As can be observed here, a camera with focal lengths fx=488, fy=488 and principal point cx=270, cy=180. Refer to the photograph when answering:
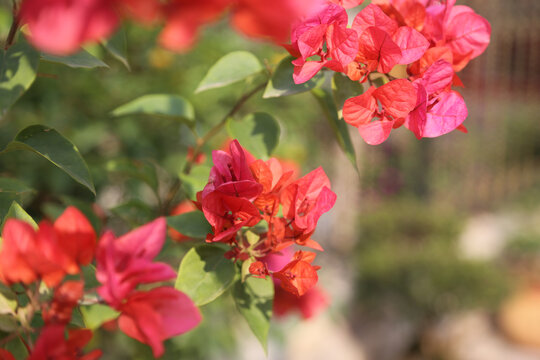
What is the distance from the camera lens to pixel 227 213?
1.19 feet

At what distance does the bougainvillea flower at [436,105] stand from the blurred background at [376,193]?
0.18 m

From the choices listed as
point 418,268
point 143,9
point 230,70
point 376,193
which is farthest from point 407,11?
point 376,193

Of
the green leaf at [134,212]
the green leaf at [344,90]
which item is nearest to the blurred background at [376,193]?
the green leaf at [134,212]

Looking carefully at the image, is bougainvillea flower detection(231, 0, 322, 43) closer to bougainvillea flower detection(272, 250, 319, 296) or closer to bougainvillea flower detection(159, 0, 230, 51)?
bougainvillea flower detection(159, 0, 230, 51)

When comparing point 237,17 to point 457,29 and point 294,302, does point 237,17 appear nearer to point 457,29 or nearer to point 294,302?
point 457,29

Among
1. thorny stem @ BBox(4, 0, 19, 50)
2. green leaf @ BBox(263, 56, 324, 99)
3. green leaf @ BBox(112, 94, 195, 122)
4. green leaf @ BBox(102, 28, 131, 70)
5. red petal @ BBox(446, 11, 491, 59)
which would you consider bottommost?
green leaf @ BBox(112, 94, 195, 122)

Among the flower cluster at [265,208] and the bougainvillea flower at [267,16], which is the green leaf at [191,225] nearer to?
the flower cluster at [265,208]

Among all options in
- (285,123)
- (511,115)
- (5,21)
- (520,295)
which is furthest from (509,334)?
(5,21)

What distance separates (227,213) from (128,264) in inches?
3.6

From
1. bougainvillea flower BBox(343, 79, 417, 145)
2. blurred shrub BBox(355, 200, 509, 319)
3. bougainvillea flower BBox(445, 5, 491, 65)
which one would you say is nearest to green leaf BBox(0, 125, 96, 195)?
bougainvillea flower BBox(343, 79, 417, 145)

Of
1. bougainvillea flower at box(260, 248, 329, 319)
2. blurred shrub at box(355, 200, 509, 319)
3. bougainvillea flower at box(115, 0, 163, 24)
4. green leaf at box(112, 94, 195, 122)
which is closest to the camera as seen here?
bougainvillea flower at box(115, 0, 163, 24)

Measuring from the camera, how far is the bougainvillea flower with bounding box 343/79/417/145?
0.37 meters

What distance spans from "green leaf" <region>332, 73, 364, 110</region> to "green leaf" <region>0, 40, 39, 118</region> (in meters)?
0.23

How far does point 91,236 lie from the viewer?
29 cm
